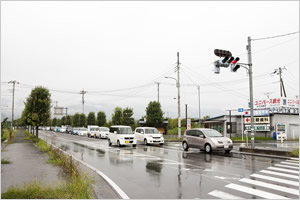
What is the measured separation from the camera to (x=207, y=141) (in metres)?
17.0

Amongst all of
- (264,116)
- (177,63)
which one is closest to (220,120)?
(264,116)

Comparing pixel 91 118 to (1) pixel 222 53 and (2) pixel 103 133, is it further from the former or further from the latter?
(1) pixel 222 53

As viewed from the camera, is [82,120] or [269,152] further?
[82,120]

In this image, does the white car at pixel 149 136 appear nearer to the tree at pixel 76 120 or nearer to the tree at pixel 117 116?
the tree at pixel 117 116

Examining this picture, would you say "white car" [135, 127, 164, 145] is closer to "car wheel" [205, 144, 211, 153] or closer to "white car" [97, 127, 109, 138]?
"car wheel" [205, 144, 211, 153]

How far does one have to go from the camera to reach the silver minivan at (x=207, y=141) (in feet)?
54.5

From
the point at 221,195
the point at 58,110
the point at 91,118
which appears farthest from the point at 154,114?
the point at 221,195

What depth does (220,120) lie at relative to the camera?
1695 inches

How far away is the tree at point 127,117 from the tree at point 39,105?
1003 inches

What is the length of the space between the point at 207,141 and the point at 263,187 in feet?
31.2

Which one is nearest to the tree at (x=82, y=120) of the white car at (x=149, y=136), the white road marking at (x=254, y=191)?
the white car at (x=149, y=136)

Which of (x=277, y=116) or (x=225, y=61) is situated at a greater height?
(x=225, y=61)

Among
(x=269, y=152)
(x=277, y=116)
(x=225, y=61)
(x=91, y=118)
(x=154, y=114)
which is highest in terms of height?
(x=225, y=61)

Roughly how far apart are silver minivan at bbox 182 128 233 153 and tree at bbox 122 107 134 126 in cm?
3364
